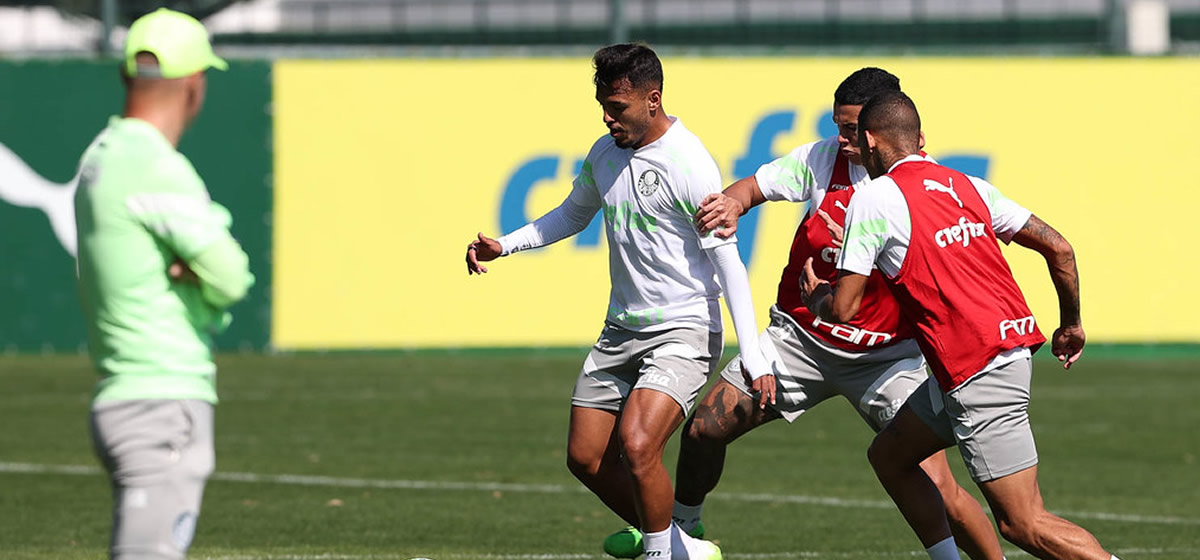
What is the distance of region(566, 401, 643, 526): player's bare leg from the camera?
331 inches

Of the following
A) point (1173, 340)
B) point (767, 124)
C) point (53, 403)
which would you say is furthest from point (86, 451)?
point (1173, 340)

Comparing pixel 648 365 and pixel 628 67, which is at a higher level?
pixel 628 67

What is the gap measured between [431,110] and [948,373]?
14277mm

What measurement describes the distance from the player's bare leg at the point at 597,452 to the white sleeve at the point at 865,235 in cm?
179

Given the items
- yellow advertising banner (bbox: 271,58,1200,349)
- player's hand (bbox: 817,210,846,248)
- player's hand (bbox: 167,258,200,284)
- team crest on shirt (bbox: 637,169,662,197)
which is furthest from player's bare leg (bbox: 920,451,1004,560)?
yellow advertising banner (bbox: 271,58,1200,349)

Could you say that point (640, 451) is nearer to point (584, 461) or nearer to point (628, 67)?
point (584, 461)

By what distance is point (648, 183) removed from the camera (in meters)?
8.09

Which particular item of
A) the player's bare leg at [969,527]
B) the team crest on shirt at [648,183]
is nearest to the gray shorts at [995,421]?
the player's bare leg at [969,527]

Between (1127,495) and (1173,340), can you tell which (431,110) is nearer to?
(1173,340)

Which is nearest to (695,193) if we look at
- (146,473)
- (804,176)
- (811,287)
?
(804,176)

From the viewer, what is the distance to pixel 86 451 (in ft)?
44.6

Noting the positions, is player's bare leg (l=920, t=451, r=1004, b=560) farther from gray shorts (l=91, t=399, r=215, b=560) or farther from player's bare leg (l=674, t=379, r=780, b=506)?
gray shorts (l=91, t=399, r=215, b=560)

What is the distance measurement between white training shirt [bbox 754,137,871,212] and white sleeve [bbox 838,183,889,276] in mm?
1406

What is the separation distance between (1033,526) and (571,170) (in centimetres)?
1408
